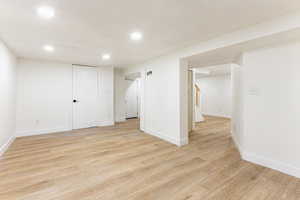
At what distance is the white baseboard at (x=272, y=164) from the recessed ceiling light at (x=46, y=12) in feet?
13.0

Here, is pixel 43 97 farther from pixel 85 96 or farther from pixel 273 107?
pixel 273 107

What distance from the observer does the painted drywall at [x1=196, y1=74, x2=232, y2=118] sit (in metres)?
7.59

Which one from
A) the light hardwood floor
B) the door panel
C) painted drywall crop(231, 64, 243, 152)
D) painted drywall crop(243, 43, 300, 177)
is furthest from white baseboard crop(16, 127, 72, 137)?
painted drywall crop(243, 43, 300, 177)

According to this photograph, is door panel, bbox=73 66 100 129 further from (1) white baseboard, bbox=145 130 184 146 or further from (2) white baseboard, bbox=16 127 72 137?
(1) white baseboard, bbox=145 130 184 146

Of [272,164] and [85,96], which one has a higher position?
[85,96]

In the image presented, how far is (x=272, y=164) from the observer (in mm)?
2391

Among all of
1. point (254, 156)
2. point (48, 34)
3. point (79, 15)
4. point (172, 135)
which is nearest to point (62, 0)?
point (79, 15)

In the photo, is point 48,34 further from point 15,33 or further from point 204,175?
point 204,175

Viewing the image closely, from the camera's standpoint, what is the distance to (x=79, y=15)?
77.2 inches

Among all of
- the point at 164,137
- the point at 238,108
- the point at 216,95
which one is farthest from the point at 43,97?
the point at 216,95

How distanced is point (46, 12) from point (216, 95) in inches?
323

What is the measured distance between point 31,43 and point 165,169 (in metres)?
3.78

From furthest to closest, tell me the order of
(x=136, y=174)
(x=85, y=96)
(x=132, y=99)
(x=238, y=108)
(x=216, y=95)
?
(x=216, y=95) → (x=132, y=99) → (x=85, y=96) → (x=238, y=108) → (x=136, y=174)

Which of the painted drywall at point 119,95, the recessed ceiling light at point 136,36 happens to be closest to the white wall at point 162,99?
the recessed ceiling light at point 136,36
